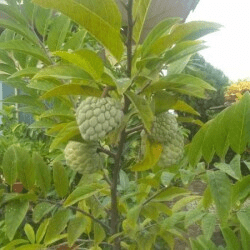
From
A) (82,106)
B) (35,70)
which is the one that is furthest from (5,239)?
(82,106)

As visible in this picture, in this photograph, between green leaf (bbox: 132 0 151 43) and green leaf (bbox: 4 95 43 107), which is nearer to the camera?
green leaf (bbox: 132 0 151 43)

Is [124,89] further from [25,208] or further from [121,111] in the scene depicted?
[25,208]

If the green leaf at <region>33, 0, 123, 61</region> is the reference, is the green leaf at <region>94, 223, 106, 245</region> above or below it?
below

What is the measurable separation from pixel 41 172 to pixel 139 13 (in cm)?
57

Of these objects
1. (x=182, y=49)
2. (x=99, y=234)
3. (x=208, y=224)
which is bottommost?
(x=99, y=234)

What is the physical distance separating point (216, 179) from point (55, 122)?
565mm

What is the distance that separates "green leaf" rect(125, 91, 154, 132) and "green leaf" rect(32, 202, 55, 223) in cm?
55

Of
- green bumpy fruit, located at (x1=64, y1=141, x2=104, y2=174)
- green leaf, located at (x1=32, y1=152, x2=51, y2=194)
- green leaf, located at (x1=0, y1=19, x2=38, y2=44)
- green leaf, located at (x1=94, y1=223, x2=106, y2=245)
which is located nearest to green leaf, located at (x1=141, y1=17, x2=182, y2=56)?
green bumpy fruit, located at (x1=64, y1=141, x2=104, y2=174)

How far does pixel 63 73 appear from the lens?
0.98 metres

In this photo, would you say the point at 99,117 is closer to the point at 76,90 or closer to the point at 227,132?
the point at 76,90

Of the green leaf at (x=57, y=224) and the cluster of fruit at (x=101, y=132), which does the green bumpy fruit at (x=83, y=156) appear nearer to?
the cluster of fruit at (x=101, y=132)

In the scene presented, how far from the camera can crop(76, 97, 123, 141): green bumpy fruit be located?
3.01ft

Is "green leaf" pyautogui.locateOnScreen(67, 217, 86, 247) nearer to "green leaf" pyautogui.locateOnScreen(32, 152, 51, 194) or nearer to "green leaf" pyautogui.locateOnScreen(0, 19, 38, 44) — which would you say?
"green leaf" pyautogui.locateOnScreen(32, 152, 51, 194)

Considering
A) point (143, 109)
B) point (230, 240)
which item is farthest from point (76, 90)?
point (230, 240)
